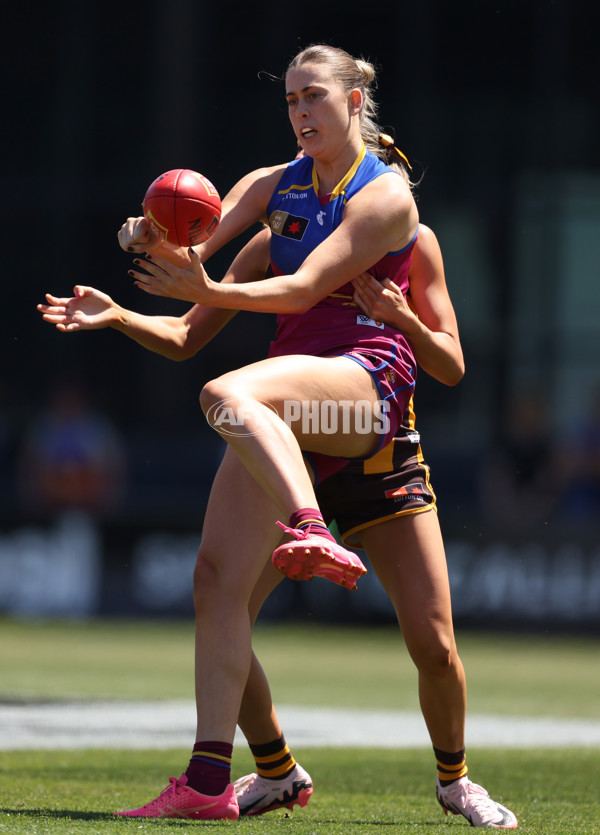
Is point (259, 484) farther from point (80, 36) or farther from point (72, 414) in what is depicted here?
point (80, 36)

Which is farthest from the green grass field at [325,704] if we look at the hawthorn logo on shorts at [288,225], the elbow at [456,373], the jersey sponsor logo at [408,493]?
the hawthorn logo on shorts at [288,225]

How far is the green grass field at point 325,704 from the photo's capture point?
4.41 metres

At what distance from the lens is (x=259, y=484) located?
13.6ft

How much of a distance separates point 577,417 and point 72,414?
845 centimetres

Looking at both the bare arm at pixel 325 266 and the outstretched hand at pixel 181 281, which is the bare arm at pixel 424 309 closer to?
the bare arm at pixel 325 266

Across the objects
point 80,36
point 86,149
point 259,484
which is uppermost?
point 80,36

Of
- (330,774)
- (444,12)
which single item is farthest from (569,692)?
(444,12)

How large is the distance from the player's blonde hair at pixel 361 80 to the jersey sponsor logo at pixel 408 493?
3.40 ft

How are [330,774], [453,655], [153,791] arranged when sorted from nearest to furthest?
[453,655] → [153,791] → [330,774]

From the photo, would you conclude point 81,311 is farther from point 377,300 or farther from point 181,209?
point 377,300

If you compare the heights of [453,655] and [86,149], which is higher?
[86,149]

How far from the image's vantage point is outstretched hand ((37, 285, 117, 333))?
4324 millimetres

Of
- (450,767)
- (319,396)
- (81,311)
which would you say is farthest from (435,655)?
(81,311)

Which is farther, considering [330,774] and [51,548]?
[51,548]
